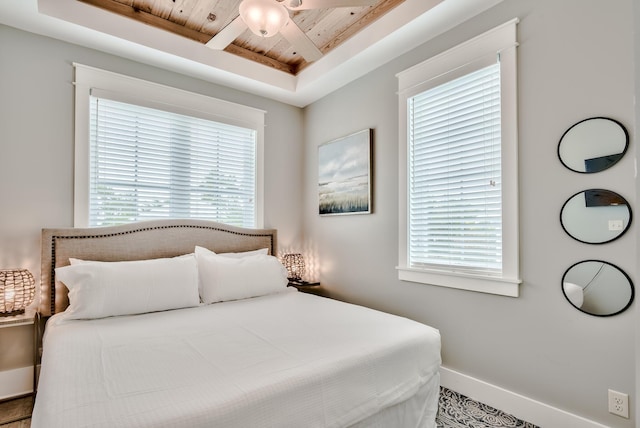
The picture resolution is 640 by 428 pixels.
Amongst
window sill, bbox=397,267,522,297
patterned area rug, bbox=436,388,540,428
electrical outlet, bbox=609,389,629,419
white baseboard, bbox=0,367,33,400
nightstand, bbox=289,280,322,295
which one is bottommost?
patterned area rug, bbox=436,388,540,428

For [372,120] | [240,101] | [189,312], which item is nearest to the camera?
[189,312]

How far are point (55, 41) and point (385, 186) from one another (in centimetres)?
286

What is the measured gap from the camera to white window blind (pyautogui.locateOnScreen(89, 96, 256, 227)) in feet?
9.23

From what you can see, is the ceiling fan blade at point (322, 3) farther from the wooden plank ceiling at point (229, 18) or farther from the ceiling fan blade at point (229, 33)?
the wooden plank ceiling at point (229, 18)

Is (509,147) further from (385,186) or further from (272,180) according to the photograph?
(272,180)

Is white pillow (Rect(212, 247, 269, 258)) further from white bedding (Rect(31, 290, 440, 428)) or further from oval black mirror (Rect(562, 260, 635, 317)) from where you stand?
oval black mirror (Rect(562, 260, 635, 317))

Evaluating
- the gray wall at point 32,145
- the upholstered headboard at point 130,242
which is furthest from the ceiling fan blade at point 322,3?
the upholstered headboard at point 130,242

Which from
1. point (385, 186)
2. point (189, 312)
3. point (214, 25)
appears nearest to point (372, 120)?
point (385, 186)

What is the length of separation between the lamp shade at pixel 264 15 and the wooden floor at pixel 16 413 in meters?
2.70

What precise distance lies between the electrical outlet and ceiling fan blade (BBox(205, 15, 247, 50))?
2737mm

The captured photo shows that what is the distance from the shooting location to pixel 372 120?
3.16 m

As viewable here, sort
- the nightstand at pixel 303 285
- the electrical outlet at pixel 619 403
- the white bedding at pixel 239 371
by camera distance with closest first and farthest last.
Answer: the white bedding at pixel 239 371
the electrical outlet at pixel 619 403
the nightstand at pixel 303 285

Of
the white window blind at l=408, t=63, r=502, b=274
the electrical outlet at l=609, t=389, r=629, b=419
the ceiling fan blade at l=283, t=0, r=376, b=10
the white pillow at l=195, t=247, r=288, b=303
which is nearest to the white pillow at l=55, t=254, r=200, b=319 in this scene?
the white pillow at l=195, t=247, r=288, b=303

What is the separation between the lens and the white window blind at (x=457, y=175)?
2.26 m
